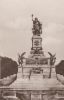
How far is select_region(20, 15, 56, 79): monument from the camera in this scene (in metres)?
43.7

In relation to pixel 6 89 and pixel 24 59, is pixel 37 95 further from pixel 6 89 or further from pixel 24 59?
pixel 24 59

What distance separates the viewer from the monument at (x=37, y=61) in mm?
43656

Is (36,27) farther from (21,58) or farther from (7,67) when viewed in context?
(7,67)

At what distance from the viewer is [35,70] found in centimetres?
4353

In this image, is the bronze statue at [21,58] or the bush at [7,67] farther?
the bush at [7,67]

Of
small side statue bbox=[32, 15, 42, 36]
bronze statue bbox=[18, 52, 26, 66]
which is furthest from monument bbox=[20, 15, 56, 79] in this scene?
bronze statue bbox=[18, 52, 26, 66]

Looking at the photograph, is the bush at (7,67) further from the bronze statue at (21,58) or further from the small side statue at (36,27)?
the bronze statue at (21,58)

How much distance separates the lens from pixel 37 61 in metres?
44.5

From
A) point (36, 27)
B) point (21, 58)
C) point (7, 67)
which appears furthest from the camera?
point (7, 67)

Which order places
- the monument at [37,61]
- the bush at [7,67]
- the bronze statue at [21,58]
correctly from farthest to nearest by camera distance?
the bush at [7,67], the bronze statue at [21,58], the monument at [37,61]

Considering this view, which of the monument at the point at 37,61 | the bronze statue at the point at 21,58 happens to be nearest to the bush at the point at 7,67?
the monument at the point at 37,61

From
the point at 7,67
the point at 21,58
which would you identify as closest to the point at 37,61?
the point at 21,58

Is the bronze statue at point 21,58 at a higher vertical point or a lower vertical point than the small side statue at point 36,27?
lower

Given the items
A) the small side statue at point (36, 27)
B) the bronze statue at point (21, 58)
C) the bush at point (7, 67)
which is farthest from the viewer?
the bush at point (7, 67)
